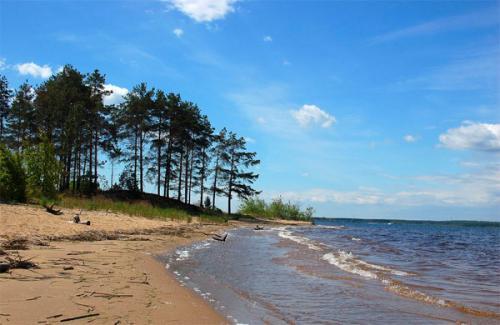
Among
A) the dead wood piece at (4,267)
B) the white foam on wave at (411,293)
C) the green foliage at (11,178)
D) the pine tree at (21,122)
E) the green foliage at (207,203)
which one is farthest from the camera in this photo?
the green foliage at (207,203)

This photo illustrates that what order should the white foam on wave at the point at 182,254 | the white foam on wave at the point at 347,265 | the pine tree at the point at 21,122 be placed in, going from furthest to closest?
1. the pine tree at the point at 21,122
2. the white foam on wave at the point at 182,254
3. the white foam on wave at the point at 347,265

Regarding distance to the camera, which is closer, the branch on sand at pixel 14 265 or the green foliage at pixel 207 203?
the branch on sand at pixel 14 265

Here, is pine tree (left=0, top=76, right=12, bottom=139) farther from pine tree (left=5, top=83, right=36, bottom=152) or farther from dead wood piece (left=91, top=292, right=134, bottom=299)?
dead wood piece (left=91, top=292, right=134, bottom=299)

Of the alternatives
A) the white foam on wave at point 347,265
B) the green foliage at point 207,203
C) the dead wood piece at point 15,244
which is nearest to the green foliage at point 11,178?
the dead wood piece at point 15,244

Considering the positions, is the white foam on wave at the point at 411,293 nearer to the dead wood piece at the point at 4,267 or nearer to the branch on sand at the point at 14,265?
the branch on sand at the point at 14,265

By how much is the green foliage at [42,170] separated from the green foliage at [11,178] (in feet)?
8.38

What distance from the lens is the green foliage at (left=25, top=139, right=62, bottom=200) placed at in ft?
88.4

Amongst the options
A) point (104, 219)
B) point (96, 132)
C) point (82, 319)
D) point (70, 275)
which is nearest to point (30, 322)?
point (82, 319)

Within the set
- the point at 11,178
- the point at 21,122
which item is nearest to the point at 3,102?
the point at 21,122

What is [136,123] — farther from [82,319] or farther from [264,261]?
[82,319]

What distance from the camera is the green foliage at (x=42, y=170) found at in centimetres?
2695

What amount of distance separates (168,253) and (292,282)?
19.1 feet

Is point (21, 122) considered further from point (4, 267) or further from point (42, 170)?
point (4, 267)

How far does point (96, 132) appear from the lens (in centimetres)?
4531
